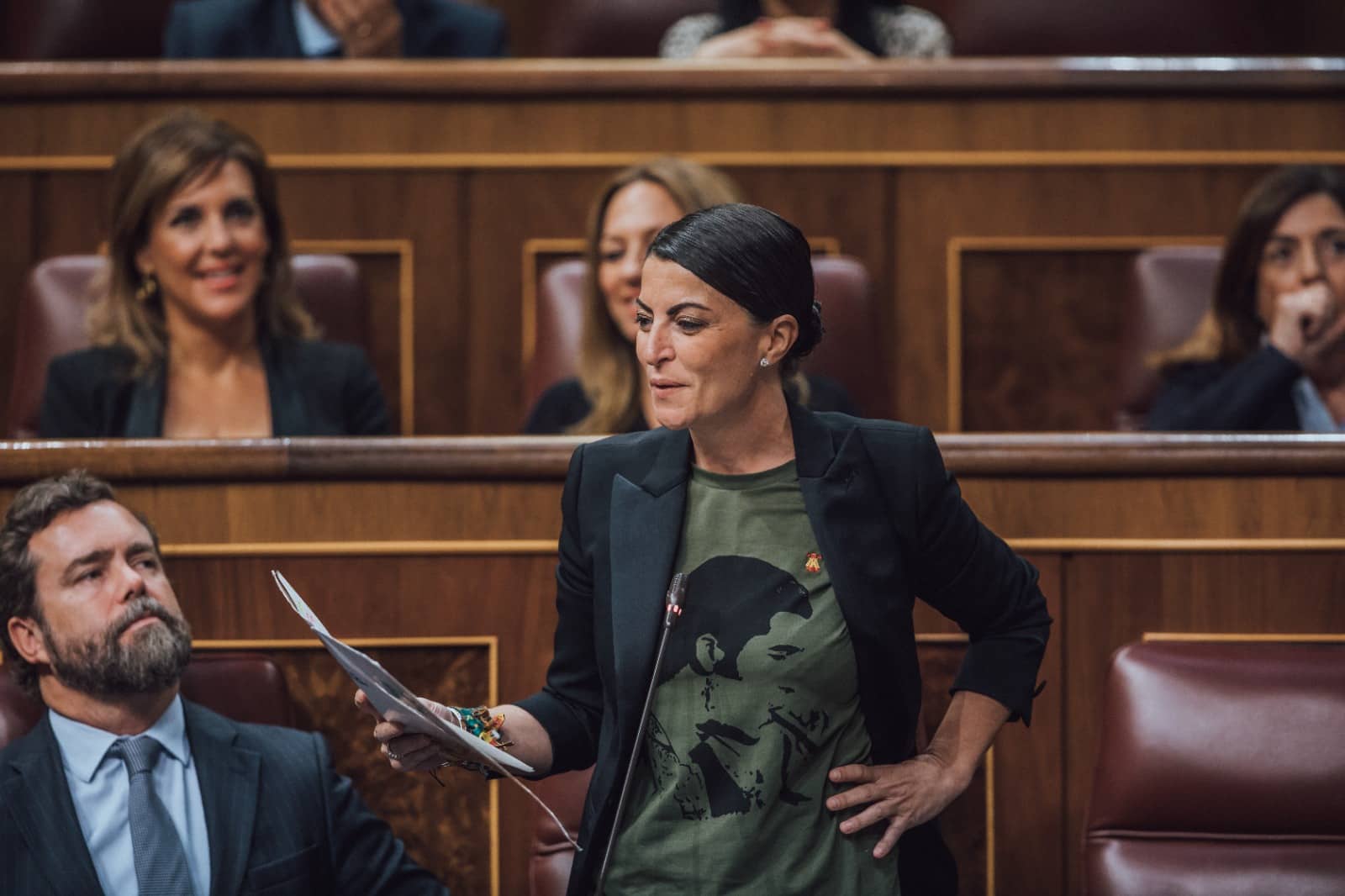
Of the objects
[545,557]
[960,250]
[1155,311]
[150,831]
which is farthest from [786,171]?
[150,831]

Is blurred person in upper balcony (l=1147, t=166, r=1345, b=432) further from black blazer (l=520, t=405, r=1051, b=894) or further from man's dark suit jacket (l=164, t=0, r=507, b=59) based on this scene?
man's dark suit jacket (l=164, t=0, r=507, b=59)

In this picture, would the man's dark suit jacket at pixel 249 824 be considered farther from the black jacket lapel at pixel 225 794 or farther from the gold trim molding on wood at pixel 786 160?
the gold trim molding on wood at pixel 786 160

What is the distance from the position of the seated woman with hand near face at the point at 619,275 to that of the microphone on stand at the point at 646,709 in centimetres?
54

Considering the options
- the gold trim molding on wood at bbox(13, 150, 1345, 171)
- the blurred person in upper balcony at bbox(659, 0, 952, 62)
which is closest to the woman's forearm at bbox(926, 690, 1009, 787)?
the gold trim molding on wood at bbox(13, 150, 1345, 171)

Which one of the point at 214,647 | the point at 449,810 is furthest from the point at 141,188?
the point at 449,810

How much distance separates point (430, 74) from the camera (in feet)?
4.47

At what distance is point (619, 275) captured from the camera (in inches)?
47.3

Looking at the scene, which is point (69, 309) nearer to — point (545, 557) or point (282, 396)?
point (282, 396)

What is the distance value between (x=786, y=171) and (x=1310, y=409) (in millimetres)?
447

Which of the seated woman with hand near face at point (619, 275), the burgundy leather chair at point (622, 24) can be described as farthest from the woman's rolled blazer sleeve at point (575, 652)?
the burgundy leather chair at point (622, 24)

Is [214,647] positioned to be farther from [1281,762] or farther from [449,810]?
[1281,762]

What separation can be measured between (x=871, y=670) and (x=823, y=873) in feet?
0.26

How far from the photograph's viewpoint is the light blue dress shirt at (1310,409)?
3.90 ft

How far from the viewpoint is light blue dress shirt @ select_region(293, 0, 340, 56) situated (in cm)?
148
